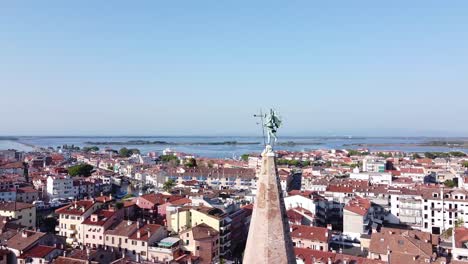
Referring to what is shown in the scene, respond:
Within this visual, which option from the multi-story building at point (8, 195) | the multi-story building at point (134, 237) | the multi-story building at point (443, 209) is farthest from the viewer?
the multi-story building at point (8, 195)

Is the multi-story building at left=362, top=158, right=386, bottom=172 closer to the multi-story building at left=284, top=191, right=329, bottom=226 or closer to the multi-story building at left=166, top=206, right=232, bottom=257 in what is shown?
the multi-story building at left=284, top=191, right=329, bottom=226

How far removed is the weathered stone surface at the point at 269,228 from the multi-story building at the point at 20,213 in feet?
113

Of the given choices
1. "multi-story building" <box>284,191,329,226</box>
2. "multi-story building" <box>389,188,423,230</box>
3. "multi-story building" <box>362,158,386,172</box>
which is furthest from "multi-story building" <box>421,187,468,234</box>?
"multi-story building" <box>362,158,386,172</box>

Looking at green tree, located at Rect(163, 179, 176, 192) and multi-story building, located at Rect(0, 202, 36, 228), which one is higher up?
multi-story building, located at Rect(0, 202, 36, 228)

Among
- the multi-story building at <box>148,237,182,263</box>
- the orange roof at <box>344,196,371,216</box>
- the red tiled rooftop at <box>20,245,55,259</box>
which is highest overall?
the orange roof at <box>344,196,371,216</box>

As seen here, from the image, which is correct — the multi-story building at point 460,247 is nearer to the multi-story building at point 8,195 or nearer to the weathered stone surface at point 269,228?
the weathered stone surface at point 269,228

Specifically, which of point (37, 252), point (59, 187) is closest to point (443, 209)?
point (37, 252)

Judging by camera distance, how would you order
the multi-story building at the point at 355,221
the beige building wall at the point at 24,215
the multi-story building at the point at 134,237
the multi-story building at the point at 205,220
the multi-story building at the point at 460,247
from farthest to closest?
the beige building wall at the point at 24,215, the multi-story building at the point at 355,221, the multi-story building at the point at 205,220, the multi-story building at the point at 134,237, the multi-story building at the point at 460,247

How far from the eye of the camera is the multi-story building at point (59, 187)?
53719 mm

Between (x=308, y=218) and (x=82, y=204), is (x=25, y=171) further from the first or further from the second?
(x=308, y=218)

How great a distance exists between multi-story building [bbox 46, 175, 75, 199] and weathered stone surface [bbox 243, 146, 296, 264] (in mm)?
54433

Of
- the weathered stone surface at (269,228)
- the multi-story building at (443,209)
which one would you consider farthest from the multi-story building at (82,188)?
the weathered stone surface at (269,228)

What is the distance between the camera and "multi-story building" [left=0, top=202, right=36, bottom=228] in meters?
35.1

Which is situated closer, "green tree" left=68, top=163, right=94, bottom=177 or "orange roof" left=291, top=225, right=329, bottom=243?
"orange roof" left=291, top=225, right=329, bottom=243
